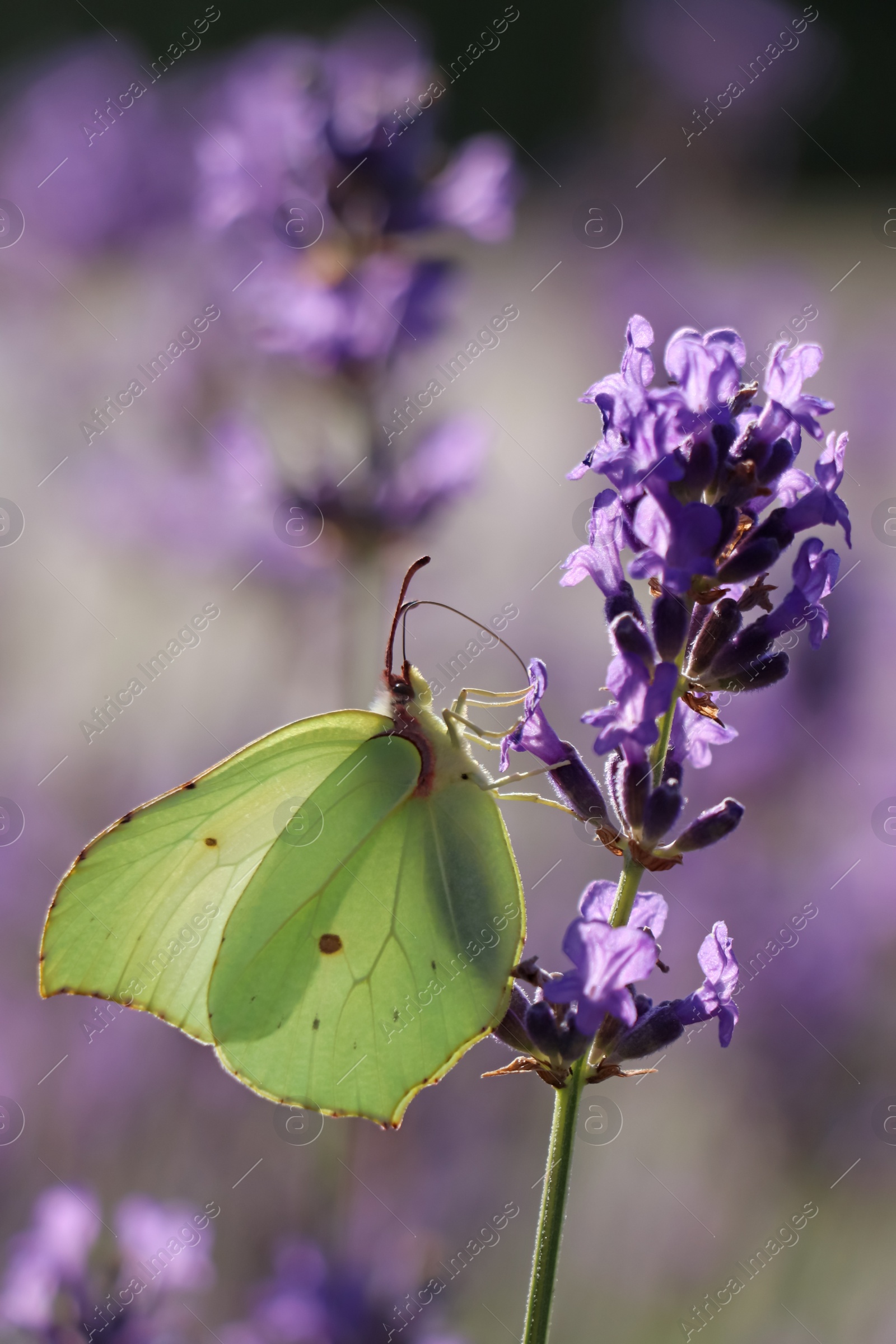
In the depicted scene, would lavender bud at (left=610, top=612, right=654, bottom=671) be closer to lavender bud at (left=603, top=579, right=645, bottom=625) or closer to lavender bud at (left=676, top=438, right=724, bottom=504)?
lavender bud at (left=603, top=579, right=645, bottom=625)

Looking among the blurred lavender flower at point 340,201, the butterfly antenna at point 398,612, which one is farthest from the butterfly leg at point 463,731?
the blurred lavender flower at point 340,201

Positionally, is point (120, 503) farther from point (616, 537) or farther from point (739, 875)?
point (616, 537)

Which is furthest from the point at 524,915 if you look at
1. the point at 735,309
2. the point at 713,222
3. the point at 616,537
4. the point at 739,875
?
the point at 713,222

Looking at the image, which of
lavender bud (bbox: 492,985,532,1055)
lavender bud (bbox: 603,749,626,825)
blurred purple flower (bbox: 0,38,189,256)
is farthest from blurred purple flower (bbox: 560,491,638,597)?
blurred purple flower (bbox: 0,38,189,256)

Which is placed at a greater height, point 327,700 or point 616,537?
point 616,537

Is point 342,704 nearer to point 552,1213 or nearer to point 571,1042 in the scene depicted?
point 571,1042
